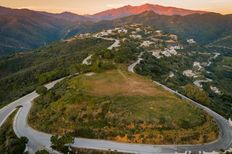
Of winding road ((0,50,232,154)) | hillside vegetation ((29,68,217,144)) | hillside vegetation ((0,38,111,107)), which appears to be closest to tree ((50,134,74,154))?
winding road ((0,50,232,154))

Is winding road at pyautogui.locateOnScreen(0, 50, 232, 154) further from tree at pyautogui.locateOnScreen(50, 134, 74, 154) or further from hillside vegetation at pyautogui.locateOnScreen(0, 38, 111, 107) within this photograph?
hillside vegetation at pyautogui.locateOnScreen(0, 38, 111, 107)

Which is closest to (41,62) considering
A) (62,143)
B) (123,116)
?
(123,116)

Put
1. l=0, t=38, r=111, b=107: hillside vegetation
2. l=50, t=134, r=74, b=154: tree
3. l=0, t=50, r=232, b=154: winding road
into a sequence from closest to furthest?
l=50, t=134, r=74, b=154: tree → l=0, t=50, r=232, b=154: winding road → l=0, t=38, r=111, b=107: hillside vegetation

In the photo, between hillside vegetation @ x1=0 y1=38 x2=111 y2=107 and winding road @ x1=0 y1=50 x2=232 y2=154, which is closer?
winding road @ x1=0 y1=50 x2=232 y2=154

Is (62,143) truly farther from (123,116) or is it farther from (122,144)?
(123,116)

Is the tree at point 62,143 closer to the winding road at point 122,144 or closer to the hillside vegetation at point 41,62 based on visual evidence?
the winding road at point 122,144

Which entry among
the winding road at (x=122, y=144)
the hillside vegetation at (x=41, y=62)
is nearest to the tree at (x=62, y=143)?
the winding road at (x=122, y=144)

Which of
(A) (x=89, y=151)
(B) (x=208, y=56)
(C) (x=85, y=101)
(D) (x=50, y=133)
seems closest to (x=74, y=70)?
(C) (x=85, y=101)

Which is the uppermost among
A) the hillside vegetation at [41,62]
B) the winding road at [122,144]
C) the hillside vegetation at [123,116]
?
the hillside vegetation at [123,116]

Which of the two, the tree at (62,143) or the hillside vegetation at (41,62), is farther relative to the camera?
the hillside vegetation at (41,62)

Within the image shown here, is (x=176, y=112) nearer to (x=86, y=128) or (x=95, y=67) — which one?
(x=86, y=128)

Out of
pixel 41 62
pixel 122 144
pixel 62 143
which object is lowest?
pixel 41 62

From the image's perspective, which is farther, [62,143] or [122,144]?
[122,144]
